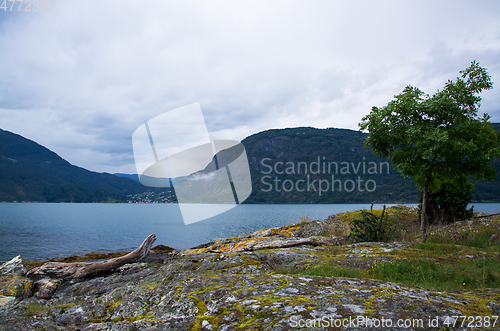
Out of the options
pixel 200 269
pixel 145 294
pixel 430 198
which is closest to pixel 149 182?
pixel 200 269

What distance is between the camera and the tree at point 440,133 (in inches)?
332

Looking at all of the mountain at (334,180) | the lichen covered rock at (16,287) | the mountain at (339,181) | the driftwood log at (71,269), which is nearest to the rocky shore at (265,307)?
the lichen covered rock at (16,287)

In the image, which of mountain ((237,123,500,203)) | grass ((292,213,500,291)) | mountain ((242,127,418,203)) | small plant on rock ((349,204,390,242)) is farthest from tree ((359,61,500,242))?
mountain ((242,127,418,203))

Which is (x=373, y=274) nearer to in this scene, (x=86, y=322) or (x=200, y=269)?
(x=200, y=269)

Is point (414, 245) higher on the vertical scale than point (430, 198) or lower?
lower

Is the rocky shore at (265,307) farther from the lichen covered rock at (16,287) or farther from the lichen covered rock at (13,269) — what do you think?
the lichen covered rock at (13,269)

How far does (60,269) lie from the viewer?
25.9 feet

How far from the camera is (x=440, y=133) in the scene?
830cm

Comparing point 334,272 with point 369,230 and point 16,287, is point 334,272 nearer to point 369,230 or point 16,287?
point 369,230

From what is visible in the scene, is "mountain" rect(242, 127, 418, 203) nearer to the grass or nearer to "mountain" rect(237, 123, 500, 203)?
"mountain" rect(237, 123, 500, 203)

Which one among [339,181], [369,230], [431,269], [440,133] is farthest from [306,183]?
[431,269]

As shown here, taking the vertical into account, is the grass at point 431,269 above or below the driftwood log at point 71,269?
above

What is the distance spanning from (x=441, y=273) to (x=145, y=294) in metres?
6.25

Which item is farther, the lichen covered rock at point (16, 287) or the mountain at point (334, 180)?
the mountain at point (334, 180)
